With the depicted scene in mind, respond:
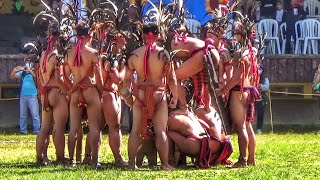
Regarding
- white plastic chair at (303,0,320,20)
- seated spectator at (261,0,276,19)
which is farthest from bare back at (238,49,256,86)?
white plastic chair at (303,0,320,20)

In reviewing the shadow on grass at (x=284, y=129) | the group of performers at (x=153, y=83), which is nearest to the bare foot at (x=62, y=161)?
the group of performers at (x=153, y=83)

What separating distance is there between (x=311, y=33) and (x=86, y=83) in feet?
37.8

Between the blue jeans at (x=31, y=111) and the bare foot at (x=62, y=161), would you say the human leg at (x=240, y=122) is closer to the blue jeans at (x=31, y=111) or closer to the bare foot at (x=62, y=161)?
the bare foot at (x=62, y=161)

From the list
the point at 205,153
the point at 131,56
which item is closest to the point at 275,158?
the point at 205,153

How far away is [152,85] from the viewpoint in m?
12.2

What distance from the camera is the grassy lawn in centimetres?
1148

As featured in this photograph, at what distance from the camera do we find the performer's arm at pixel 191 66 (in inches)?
502

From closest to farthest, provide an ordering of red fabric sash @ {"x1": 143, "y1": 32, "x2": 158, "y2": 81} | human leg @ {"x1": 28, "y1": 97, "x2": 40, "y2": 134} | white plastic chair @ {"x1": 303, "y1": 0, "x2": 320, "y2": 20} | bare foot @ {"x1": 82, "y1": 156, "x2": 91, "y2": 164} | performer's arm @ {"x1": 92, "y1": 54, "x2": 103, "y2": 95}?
red fabric sash @ {"x1": 143, "y1": 32, "x2": 158, "y2": 81} < performer's arm @ {"x1": 92, "y1": 54, "x2": 103, "y2": 95} < bare foot @ {"x1": 82, "y1": 156, "x2": 91, "y2": 164} < human leg @ {"x1": 28, "y1": 97, "x2": 40, "y2": 134} < white plastic chair @ {"x1": 303, "y1": 0, "x2": 320, "y2": 20}

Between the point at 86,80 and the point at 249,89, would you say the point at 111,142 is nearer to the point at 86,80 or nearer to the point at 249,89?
the point at 86,80

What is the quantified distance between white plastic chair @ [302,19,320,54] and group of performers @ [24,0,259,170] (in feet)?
32.3

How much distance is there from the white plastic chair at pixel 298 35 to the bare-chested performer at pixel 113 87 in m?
10.9

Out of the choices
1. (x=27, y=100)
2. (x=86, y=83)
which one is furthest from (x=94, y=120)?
(x=27, y=100)

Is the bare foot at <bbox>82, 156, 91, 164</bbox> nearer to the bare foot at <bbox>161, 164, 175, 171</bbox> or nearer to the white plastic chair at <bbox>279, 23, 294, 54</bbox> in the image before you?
→ the bare foot at <bbox>161, 164, 175, 171</bbox>

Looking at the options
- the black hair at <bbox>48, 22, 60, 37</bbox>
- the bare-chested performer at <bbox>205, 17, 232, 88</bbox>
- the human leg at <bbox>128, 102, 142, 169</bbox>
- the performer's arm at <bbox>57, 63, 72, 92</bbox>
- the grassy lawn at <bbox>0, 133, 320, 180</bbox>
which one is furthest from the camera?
→ the black hair at <bbox>48, 22, 60, 37</bbox>
